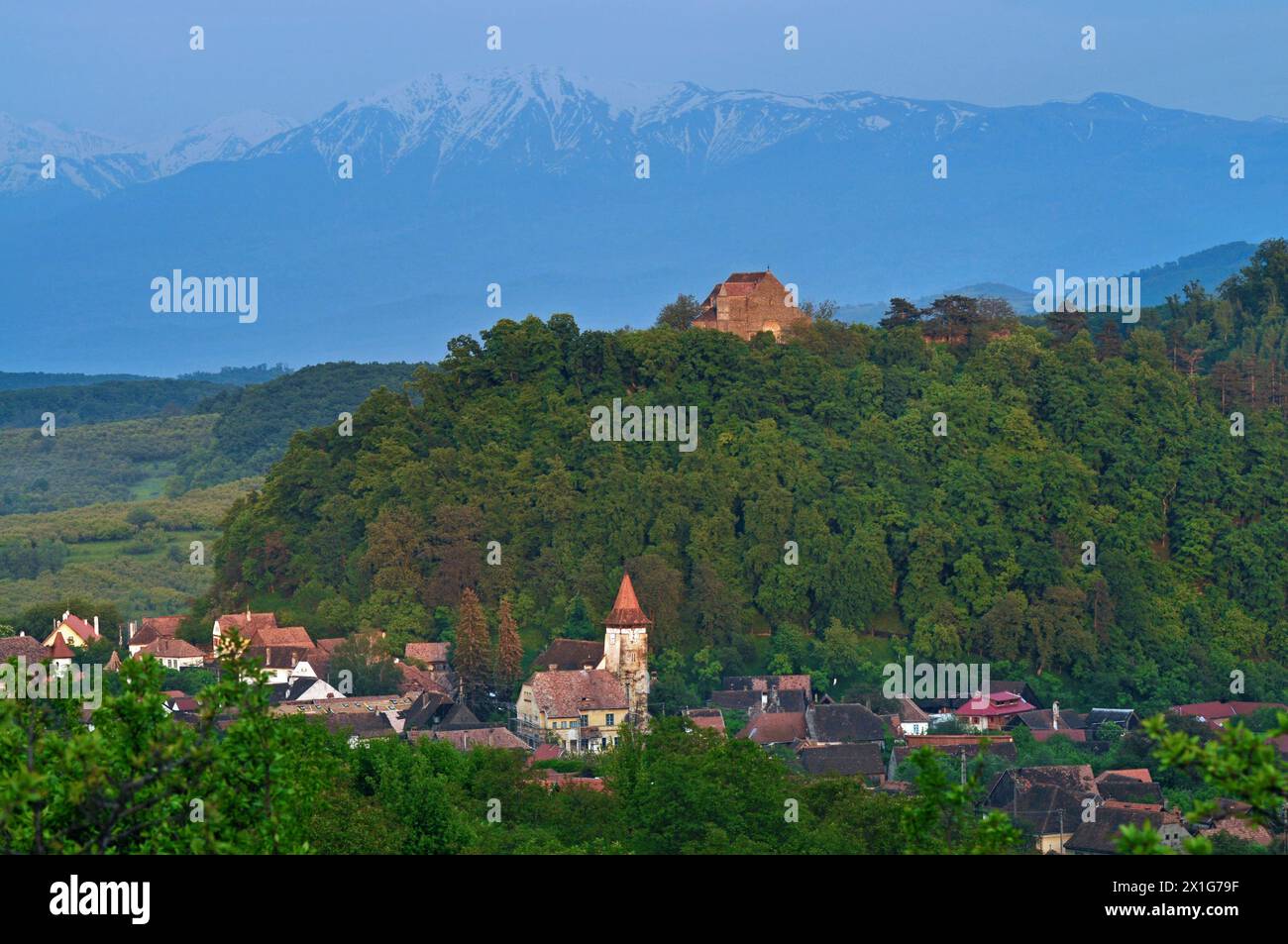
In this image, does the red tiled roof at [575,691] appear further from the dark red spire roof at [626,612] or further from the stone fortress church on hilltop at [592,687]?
the dark red spire roof at [626,612]

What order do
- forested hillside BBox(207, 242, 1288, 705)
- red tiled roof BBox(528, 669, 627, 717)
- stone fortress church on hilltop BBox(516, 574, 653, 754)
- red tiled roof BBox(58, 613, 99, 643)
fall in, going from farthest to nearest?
forested hillside BBox(207, 242, 1288, 705), red tiled roof BBox(58, 613, 99, 643), red tiled roof BBox(528, 669, 627, 717), stone fortress church on hilltop BBox(516, 574, 653, 754)

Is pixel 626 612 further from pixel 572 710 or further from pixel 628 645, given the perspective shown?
pixel 572 710

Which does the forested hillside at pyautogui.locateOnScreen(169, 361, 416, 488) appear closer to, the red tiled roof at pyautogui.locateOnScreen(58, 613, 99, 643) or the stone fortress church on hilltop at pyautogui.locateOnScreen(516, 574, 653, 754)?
the red tiled roof at pyautogui.locateOnScreen(58, 613, 99, 643)

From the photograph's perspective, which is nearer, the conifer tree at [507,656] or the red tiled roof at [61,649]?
the conifer tree at [507,656]

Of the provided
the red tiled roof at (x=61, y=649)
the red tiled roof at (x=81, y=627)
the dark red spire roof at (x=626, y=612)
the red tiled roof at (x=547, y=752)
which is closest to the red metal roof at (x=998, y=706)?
the dark red spire roof at (x=626, y=612)

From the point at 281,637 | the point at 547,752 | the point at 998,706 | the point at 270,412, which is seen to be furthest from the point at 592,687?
the point at 270,412

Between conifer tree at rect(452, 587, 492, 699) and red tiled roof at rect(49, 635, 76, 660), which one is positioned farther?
red tiled roof at rect(49, 635, 76, 660)

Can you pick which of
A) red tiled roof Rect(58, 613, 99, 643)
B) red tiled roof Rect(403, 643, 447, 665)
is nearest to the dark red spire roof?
red tiled roof Rect(403, 643, 447, 665)
